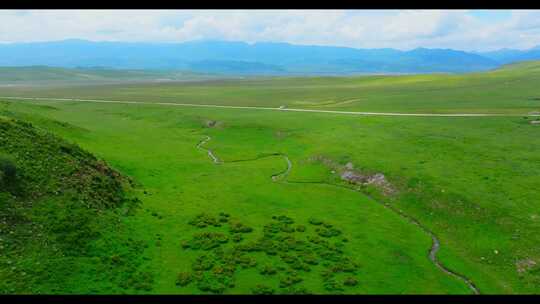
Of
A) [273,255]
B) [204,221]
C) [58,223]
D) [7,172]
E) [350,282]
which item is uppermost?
[7,172]

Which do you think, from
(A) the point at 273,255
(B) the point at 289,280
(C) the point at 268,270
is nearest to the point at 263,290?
(B) the point at 289,280

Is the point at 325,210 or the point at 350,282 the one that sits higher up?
the point at 325,210

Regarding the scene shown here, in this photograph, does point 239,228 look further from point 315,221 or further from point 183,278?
point 183,278

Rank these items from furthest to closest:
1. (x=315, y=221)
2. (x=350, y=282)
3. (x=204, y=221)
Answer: (x=315, y=221), (x=204, y=221), (x=350, y=282)

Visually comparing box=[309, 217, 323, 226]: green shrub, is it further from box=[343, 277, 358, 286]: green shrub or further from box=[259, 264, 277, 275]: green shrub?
box=[343, 277, 358, 286]: green shrub

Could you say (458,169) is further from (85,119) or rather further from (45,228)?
(85,119)

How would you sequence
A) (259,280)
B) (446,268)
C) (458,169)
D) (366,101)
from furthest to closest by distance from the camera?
(366,101)
(458,169)
(446,268)
(259,280)

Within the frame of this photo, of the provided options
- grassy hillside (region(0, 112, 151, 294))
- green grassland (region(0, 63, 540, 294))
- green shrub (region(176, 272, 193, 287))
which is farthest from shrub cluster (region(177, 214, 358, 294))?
grassy hillside (region(0, 112, 151, 294))

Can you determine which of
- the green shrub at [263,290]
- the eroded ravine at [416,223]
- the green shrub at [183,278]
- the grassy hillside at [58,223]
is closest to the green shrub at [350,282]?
the green shrub at [263,290]
